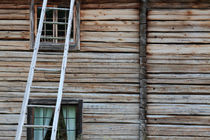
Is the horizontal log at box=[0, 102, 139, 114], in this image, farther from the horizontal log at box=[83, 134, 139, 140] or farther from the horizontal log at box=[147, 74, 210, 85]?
the horizontal log at box=[147, 74, 210, 85]

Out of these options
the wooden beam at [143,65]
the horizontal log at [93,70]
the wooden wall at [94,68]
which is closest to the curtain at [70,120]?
the wooden wall at [94,68]

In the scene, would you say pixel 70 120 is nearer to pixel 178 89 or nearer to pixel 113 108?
pixel 113 108

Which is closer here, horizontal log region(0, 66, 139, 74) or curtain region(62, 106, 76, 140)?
horizontal log region(0, 66, 139, 74)

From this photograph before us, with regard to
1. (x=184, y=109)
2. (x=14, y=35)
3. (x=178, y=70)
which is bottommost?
(x=184, y=109)

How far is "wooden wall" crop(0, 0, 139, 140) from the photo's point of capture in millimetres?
5359

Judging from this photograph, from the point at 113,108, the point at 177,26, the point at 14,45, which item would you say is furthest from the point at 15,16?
the point at 177,26

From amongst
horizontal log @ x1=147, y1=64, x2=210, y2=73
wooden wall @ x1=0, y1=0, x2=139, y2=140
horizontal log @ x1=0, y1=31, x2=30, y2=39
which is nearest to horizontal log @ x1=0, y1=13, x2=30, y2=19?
wooden wall @ x1=0, y1=0, x2=139, y2=140

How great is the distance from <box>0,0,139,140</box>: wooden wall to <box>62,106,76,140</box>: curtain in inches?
11.1

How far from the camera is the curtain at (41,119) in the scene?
Result: 5434 mm

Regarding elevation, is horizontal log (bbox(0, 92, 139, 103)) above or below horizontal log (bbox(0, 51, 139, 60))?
below

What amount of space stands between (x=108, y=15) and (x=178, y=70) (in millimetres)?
2049

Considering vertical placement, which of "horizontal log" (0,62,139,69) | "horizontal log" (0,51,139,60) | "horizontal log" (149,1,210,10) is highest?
"horizontal log" (149,1,210,10)

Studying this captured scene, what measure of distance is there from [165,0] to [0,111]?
4.56 m

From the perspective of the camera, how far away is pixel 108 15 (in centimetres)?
541
